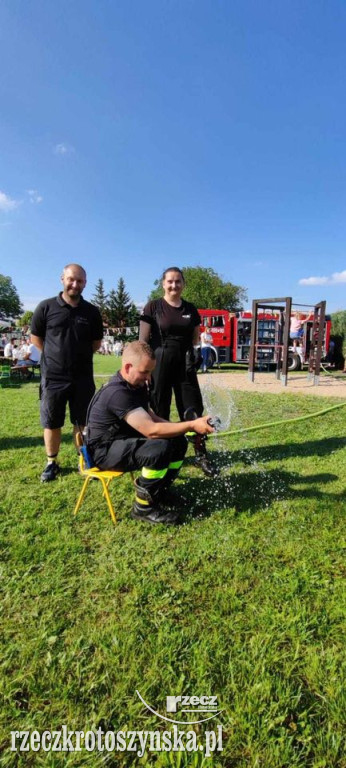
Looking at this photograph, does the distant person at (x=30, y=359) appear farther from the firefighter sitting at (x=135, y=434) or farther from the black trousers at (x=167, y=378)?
the firefighter sitting at (x=135, y=434)

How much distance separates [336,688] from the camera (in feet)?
5.19

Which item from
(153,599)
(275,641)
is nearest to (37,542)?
(153,599)

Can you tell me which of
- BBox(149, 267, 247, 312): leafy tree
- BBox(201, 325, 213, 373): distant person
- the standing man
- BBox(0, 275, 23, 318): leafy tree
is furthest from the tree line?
the standing man

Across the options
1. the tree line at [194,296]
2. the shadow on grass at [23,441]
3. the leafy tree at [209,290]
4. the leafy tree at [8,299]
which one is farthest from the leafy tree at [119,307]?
the shadow on grass at [23,441]

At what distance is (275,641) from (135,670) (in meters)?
0.69

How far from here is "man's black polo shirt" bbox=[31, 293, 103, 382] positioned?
3.63 m

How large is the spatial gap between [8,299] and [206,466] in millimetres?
102337

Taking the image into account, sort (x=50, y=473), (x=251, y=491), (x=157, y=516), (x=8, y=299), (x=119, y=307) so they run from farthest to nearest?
(x=8, y=299) < (x=119, y=307) < (x=50, y=473) < (x=251, y=491) < (x=157, y=516)

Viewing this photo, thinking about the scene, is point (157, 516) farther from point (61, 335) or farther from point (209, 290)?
point (209, 290)

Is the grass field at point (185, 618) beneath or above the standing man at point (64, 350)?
beneath

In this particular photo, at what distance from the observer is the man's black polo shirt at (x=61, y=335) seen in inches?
143

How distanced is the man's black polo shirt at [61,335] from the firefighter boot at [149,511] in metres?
1.40

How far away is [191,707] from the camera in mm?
1546

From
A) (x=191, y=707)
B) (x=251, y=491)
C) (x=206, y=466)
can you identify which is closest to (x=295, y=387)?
(x=206, y=466)
